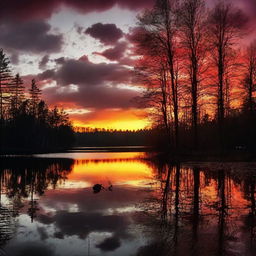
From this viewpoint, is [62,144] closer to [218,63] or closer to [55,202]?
[218,63]

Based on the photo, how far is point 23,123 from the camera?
8025 cm

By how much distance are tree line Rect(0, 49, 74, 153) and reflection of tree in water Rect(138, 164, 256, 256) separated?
56.8 meters

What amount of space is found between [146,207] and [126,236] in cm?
342

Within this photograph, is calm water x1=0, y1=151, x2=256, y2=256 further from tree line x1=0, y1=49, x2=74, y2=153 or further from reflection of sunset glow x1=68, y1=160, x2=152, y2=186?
tree line x1=0, y1=49, x2=74, y2=153

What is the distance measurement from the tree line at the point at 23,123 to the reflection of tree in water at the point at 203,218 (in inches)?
2236

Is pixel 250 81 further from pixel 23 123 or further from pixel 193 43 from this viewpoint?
pixel 23 123

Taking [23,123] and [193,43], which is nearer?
[193,43]

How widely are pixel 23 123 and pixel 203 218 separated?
7665 cm

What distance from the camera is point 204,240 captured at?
697 cm

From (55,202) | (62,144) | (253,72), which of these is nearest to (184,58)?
(253,72)

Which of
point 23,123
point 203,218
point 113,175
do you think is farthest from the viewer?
point 23,123

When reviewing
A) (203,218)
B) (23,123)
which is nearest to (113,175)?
(203,218)

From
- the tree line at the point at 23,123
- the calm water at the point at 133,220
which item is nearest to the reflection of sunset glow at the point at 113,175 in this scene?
the calm water at the point at 133,220

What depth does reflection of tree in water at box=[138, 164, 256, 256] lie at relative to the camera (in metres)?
6.51
